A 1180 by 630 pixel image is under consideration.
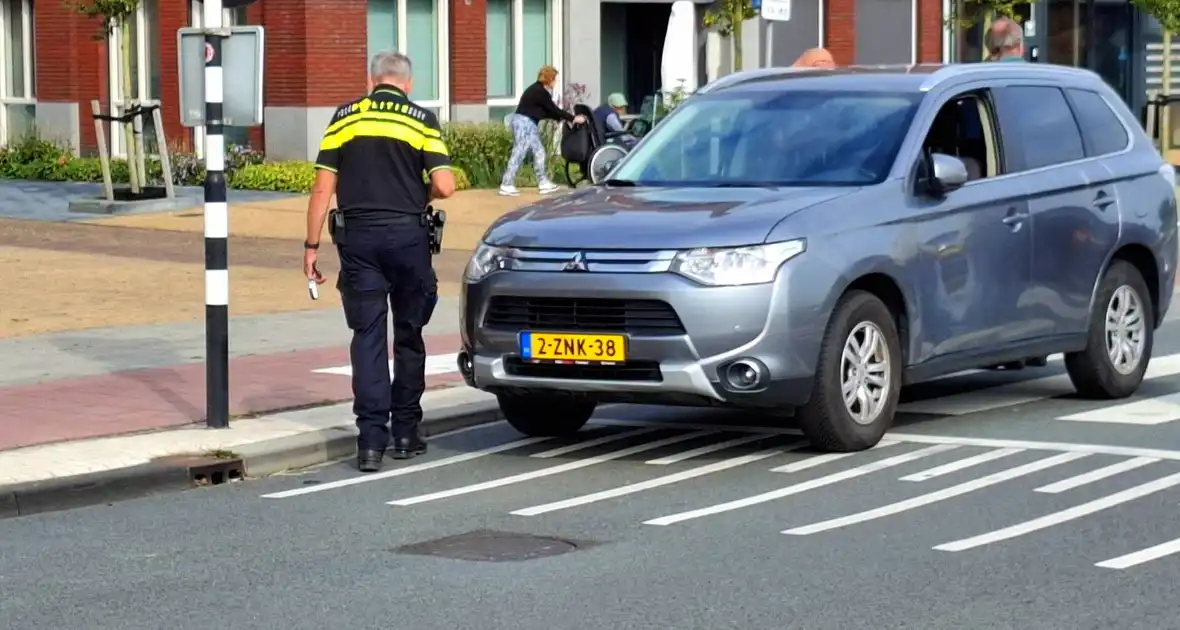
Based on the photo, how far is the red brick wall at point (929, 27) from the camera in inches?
1483

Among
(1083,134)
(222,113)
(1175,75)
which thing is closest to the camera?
(222,113)

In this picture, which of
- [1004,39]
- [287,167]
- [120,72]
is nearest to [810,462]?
[1004,39]

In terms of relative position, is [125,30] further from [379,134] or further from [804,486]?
[804,486]

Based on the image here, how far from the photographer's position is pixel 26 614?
23.1 ft

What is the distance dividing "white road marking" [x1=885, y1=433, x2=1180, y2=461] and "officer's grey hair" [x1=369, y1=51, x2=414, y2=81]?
9.31ft

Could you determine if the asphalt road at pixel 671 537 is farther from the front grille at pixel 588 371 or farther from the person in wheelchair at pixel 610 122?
the person in wheelchair at pixel 610 122

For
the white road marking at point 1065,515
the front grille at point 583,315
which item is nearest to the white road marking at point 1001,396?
the white road marking at point 1065,515

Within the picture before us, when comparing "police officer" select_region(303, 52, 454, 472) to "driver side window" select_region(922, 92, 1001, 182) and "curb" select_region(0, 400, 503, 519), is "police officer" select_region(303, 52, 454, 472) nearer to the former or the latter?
"curb" select_region(0, 400, 503, 519)

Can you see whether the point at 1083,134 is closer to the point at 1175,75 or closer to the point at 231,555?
the point at 231,555

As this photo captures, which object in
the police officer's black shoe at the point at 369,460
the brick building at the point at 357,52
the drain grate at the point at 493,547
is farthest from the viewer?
the brick building at the point at 357,52

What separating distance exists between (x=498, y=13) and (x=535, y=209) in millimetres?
21514

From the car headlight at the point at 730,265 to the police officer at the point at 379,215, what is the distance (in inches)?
44.2

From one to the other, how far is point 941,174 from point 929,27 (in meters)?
28.1

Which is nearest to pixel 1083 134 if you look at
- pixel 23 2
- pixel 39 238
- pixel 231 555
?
pixel 231 555
